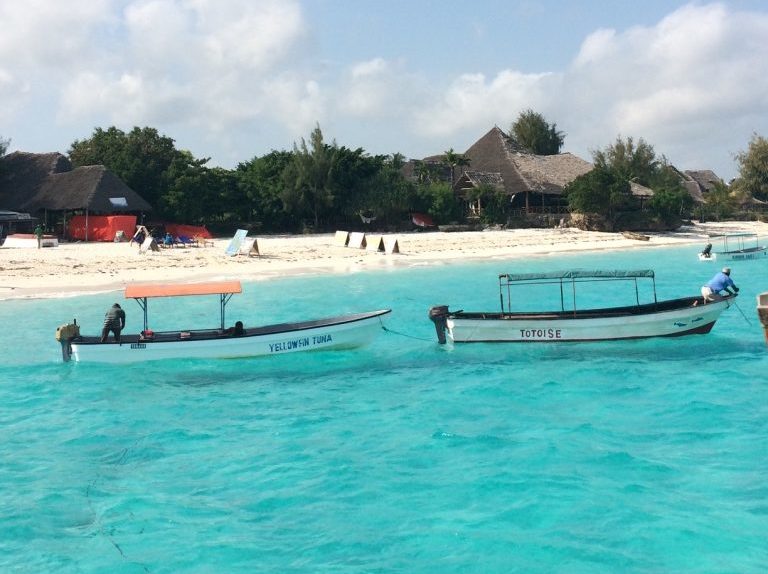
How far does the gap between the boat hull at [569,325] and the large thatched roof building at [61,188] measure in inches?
1118

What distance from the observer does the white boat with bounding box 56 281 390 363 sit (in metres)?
15.6

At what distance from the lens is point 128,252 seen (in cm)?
3397

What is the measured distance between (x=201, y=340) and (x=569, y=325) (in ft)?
26.4

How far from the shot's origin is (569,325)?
1664 cm

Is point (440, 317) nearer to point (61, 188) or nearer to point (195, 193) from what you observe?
point (195, 193)

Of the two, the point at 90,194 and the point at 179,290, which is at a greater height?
the point at 90,194

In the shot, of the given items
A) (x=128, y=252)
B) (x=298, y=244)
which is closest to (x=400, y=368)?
(x=128, y=252)

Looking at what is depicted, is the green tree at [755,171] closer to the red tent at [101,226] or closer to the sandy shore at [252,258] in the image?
the sandy shore at [252,258]

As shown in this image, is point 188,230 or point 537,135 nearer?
point 188,230

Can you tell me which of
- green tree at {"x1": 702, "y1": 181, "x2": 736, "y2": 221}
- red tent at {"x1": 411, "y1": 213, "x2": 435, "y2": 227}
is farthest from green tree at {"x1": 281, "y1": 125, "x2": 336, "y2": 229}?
green tree at {"x1": 702, "y1": 181, "x2": 736, "y2": 221}

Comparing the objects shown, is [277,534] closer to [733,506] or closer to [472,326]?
[733,506]

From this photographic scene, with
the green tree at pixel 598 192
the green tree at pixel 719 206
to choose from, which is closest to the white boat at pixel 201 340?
the green tree at pixel 598 192

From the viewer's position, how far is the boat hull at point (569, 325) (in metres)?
16.6

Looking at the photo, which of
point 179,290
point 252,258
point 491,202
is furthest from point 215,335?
point 491,202
